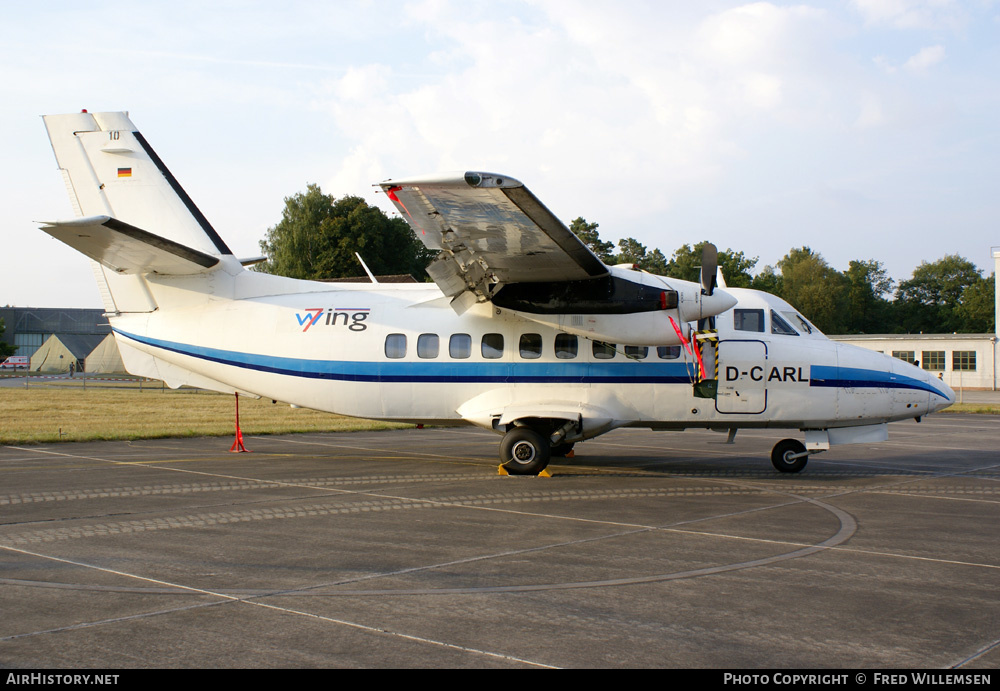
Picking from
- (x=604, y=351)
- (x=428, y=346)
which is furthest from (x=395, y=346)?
(x=604, y=351)

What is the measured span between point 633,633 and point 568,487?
6727 millimetres

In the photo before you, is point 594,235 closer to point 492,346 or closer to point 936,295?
point 492,346

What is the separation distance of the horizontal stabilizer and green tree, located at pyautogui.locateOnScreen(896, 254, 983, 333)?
270 ft

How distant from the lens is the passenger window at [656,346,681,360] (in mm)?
13367

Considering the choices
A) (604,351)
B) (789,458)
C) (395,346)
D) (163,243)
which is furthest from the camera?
(395,346)

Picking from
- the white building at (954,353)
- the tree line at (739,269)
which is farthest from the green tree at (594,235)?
the white building at (954,353)

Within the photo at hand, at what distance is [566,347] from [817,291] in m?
79.2

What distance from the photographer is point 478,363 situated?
1367 centimetres

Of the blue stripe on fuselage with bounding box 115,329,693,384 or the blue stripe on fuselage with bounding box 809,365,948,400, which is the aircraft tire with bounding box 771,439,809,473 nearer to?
the blue stripe on fuselage with bounding box 809,365,948,400

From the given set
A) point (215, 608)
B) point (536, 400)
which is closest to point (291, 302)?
point (536, 400)

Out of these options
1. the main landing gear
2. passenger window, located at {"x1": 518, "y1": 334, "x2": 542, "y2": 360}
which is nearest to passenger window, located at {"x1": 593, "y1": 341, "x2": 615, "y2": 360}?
passenger window, located at {"x1": 518, "y1": 334, "x2": 542, "y2": 360}

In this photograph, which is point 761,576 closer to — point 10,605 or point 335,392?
point 10,605

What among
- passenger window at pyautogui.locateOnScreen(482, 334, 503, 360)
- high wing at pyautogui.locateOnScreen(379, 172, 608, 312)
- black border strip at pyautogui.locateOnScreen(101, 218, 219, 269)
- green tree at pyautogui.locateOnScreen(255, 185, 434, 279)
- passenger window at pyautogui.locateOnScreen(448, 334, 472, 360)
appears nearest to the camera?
high wing at pyautogui.locateOnScreen(379, 172, 608, 312)

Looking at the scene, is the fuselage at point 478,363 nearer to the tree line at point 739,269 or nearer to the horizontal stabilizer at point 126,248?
the horizontal stabilizer at point 126,248
